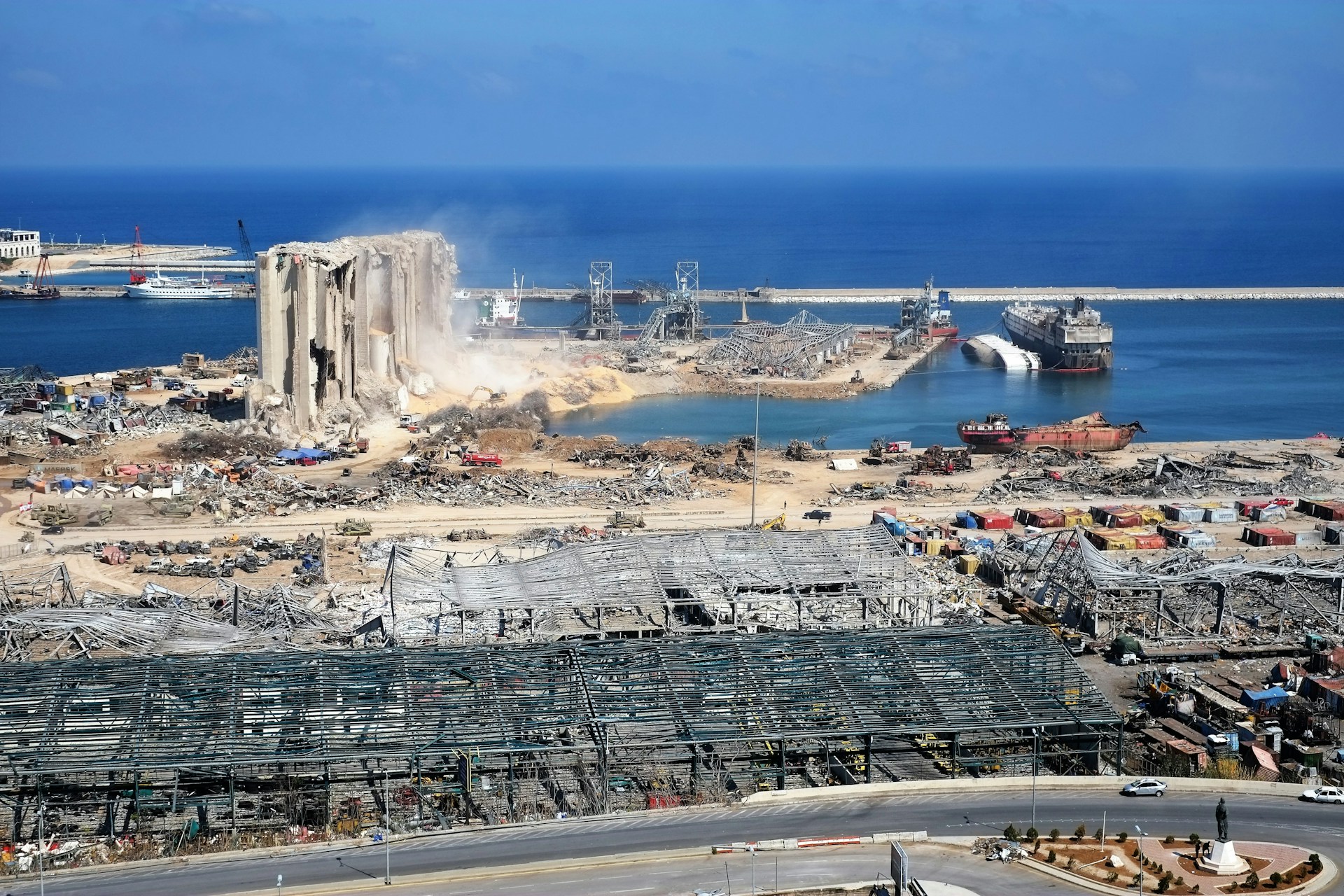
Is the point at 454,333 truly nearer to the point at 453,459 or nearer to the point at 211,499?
the point at 453,459

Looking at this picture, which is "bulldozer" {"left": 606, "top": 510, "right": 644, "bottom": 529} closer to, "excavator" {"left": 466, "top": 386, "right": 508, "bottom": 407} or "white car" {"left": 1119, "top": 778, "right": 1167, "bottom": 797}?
"white car" {"left": 1119, "top": 778, "right": 1167, "bottom": 797}

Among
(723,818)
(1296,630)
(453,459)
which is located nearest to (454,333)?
(453,459)

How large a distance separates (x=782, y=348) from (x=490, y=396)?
919 inches

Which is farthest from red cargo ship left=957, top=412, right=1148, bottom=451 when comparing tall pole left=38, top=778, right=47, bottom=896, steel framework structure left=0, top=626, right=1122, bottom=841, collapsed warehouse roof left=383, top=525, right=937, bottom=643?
tall pole left=38, top=778, right=47, bottom=896

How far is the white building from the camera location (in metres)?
164

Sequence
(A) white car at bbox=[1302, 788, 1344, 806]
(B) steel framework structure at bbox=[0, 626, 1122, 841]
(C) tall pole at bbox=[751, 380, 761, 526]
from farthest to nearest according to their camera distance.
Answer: (C) tall pole at bbox=[751, 380, 761, 526]
(A) white car at bbox=[1302, 788, 1344, 806]
(B) steel framework structure at bbox=[0, 626, 1122, 841]

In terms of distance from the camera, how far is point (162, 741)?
102ft

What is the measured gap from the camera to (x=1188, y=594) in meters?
45.3

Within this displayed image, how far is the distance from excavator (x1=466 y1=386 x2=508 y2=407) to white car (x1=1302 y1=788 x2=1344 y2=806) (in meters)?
53.3

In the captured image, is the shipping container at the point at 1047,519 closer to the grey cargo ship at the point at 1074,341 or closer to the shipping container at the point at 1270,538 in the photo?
the shipping container at the point at 1270,538

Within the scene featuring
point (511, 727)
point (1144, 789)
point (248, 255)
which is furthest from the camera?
point (248, 255)

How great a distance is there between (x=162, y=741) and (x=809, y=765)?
13.2m

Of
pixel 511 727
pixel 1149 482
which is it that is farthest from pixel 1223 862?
pixel 1149 482

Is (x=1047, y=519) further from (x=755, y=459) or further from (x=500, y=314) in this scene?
(x=500, y=314)
